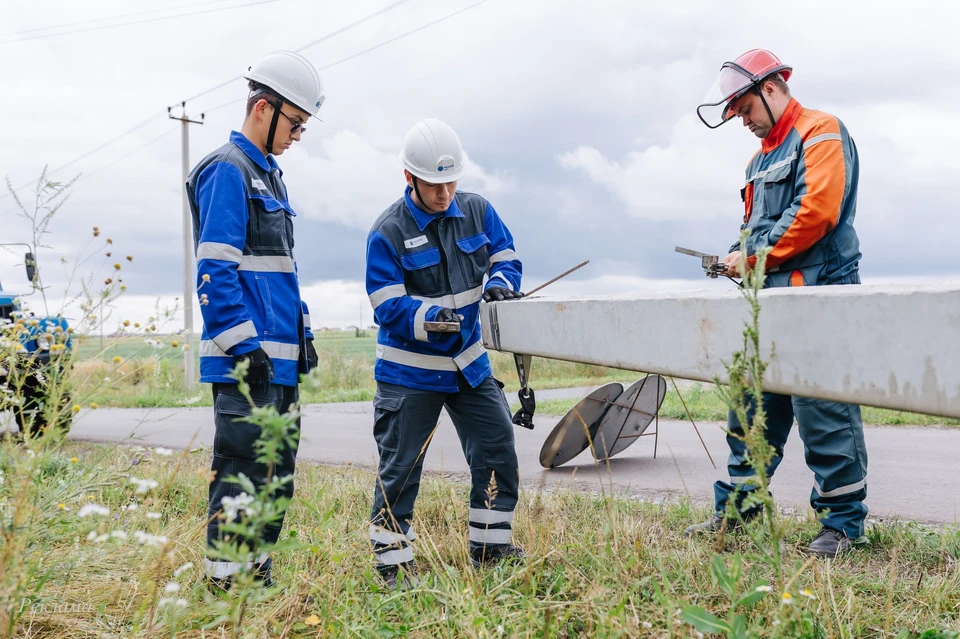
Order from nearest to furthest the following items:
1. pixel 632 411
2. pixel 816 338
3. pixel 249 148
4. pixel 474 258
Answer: pixel 816 338 < pixel 249 148 < pixel 474 258 < pixel 632 411

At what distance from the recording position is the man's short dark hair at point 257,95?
10.7 feet

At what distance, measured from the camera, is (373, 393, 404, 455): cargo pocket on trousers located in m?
3.34

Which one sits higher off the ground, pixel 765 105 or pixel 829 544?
pixel 765 105

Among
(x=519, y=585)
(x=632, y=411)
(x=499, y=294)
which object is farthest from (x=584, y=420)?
(x=519, y=585)

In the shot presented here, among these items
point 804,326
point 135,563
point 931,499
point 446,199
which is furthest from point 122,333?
point 931,499

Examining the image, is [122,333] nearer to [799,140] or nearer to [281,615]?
[281,615]

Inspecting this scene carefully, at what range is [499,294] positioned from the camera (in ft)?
10.7

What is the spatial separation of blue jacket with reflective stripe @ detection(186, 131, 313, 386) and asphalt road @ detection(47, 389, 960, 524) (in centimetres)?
59

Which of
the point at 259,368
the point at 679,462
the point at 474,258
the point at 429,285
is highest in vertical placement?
the point at 474,258

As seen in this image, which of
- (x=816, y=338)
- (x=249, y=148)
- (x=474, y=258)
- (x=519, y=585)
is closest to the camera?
(x=816, y=338)

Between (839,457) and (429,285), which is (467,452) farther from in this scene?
(839,457)

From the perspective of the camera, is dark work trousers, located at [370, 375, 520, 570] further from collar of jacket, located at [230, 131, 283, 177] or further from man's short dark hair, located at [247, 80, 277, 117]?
man's short dark hair, located at [247, 80, 277, 117]

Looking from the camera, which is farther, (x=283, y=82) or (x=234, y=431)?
(x=283, y=82)

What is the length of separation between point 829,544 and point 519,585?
1.48 m
